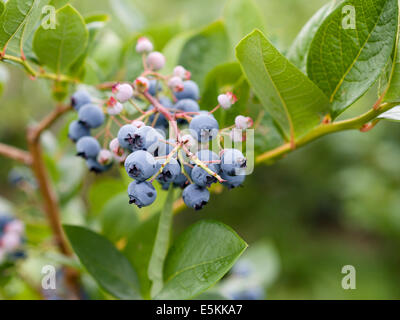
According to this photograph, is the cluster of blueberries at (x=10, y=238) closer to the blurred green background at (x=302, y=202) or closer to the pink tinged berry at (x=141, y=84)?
the pink tinged berry at (x=141, y=84)

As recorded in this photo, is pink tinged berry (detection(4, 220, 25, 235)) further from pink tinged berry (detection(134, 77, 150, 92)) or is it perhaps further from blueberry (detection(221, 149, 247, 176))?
blueberry (detection(221, 149, 247, 176))

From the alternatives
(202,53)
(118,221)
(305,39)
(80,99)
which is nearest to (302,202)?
(118,221)

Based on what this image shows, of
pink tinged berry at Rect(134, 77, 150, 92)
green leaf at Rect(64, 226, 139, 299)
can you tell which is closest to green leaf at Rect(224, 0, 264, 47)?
pink tinged berry at Rect(134, 77, 150, 92)

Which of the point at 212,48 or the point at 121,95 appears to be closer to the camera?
the point at 121,95

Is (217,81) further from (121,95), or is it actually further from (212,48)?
(121,95)

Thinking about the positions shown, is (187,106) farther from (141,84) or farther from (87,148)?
(87,148)
